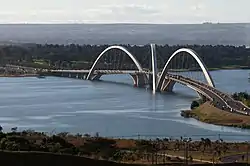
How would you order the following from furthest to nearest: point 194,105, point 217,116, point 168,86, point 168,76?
point 168,76 → point 168,86 → point 194,105 → point 217,116

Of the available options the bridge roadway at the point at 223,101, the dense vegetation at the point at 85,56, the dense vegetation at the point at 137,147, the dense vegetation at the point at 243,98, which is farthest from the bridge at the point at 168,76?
the dense vegetation at the point at 137,147

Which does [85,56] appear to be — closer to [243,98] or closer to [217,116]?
[243,98]

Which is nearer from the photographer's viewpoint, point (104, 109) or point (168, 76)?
point (104, 109)

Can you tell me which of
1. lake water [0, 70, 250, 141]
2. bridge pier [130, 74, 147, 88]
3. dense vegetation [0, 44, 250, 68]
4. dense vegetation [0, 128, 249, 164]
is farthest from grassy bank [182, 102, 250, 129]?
dense vegetation [0, 44, 250, 68]

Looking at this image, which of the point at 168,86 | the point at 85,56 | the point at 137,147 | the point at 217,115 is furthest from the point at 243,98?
the point at 85,56

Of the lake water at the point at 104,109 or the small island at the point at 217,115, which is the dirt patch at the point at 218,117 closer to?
the small island at the point at 217,115

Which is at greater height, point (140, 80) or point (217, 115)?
point (140, 80)
